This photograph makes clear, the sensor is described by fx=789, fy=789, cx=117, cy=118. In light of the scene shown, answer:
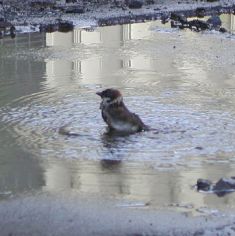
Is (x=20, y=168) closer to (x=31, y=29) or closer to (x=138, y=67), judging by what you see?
(x=138, y=67)

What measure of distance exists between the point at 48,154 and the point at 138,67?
19.7 feet

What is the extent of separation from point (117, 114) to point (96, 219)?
8.37ft

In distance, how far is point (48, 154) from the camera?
24.7 ft

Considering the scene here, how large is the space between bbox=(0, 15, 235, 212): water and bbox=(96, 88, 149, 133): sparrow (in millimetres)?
127

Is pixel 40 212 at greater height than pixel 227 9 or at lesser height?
lesser

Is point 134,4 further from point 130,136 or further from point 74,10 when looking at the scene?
point 130,136

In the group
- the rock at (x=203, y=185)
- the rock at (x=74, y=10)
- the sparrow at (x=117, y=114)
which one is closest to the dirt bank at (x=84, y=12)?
the rock at (x=74, y=10)

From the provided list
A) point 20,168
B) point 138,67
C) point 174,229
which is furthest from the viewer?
point 138,67

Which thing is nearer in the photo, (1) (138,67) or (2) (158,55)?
(1) (138,67)

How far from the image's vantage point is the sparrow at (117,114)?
319 inches

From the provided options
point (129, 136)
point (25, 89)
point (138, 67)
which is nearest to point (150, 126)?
point (129, 136)

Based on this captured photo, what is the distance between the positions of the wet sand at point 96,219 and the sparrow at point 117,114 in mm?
2034

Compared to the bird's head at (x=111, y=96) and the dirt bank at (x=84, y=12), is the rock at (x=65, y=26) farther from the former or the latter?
the bird's head at (x=111, y=96)

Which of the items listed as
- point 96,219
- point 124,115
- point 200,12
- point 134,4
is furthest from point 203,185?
point 134,4
